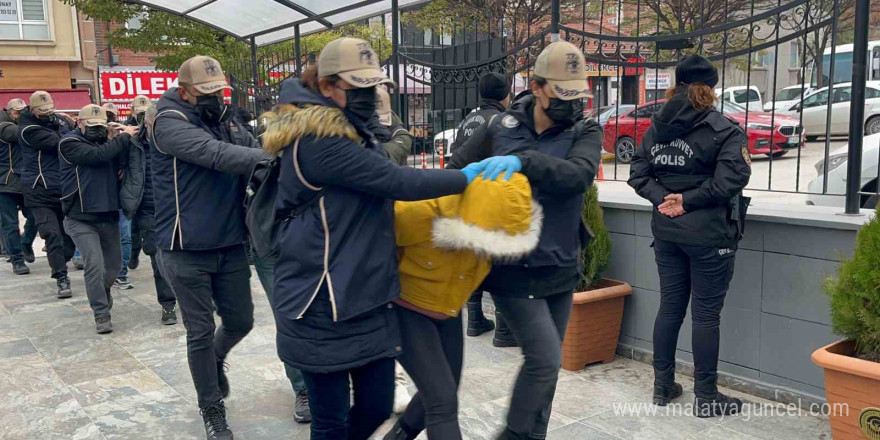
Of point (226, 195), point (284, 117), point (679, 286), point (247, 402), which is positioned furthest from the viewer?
point (247, 402)

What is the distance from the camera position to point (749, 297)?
14.9ft

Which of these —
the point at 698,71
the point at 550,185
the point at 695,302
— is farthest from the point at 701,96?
the point at 550,185

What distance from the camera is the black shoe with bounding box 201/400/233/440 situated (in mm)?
3951

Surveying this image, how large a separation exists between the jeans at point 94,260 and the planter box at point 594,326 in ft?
12.9

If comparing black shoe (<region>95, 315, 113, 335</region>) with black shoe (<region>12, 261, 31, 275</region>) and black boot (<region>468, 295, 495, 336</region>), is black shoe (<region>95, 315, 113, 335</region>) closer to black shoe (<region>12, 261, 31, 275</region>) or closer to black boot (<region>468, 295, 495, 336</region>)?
black boot (<region>468, 295, 495, 336</region>)

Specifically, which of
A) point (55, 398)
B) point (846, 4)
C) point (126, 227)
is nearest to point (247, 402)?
point (55, 398)

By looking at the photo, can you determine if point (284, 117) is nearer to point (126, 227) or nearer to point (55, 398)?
point (55, 398)

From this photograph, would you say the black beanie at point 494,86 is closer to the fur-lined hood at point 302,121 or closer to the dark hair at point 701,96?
the dark hair at point 701,96

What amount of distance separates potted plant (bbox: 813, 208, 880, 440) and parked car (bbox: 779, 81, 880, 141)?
129 cm

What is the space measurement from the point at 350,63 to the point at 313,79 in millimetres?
197

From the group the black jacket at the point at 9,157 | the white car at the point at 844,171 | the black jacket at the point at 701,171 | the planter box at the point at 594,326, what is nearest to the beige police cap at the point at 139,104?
the black jacket at the point at 9,157

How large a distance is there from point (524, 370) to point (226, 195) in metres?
1.74

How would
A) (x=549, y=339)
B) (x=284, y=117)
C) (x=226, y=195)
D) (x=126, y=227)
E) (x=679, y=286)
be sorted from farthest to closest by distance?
(x=126, y=227) → (x=679, y=286) → (x=226, y=195) → (x=549, y=339) → (x=284, y=117)

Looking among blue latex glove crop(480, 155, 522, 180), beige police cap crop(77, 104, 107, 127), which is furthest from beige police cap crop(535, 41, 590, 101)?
beige police cap crop(77, 104, 107, 127)
